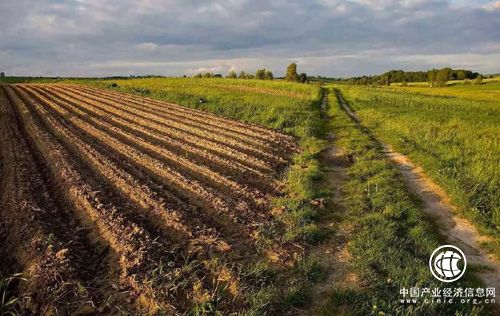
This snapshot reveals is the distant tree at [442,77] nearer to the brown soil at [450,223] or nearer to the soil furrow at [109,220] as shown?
the brown soil at [450,223]

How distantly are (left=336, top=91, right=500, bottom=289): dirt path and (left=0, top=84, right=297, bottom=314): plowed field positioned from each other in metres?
3.69

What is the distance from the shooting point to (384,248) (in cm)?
720

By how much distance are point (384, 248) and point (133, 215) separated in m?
4.92

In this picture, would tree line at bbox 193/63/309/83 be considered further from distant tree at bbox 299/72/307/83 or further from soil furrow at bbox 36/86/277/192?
soil furrow at bbox 36/86/277/192

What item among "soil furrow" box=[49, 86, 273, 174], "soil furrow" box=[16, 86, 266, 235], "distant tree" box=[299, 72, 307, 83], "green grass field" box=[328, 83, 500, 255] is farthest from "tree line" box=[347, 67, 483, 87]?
"soil furrow" box=[16, 86, 266, 235]

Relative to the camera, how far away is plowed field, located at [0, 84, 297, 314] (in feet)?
19.0

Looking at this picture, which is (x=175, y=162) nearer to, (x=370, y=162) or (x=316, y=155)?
(x=316, y=155)

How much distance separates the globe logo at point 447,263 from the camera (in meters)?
6.54

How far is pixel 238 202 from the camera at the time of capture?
9391 millimetres

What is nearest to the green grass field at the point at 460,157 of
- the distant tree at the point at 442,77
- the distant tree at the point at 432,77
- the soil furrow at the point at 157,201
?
the soil furrow at the point at 157,201

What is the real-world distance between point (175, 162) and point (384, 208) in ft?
21.1

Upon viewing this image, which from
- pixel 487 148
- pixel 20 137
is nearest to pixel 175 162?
pixel 20 137

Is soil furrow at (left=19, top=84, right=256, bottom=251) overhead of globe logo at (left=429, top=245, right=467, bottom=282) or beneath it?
overhead

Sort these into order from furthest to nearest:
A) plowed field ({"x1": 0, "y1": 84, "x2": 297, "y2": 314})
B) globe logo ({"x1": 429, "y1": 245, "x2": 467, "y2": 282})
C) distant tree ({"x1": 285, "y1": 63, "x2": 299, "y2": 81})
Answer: distant tree ({"x1": 285, "y1": 63, "x2": 299, "y2": 81}), globe logo ({"x1": 429, "y1": 245, "x2": 467, "y2": 282}), plowed field ({"x1": 0, "y1": 84, "x2": 297, "y2": 314})
